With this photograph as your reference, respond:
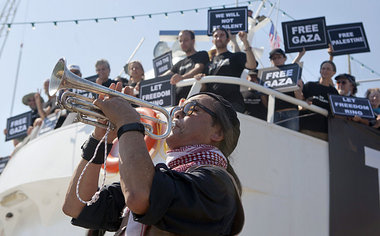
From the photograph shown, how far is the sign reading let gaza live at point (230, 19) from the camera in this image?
8.02 m

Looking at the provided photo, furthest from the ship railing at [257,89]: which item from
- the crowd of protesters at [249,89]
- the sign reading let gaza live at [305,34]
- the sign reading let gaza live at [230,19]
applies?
the sign reading let gaza live at [230,19]

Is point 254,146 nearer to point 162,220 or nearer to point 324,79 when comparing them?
point 324,79

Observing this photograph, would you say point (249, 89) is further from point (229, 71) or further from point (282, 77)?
point (229, 71)

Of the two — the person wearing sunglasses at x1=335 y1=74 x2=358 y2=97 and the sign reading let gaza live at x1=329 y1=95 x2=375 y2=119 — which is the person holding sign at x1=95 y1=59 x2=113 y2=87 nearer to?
the sign reading let gaza live at x1=329 y1=95 x2=375 y2=119

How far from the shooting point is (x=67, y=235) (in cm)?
663

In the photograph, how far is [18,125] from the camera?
940cm

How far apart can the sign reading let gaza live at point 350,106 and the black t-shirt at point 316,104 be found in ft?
0.67

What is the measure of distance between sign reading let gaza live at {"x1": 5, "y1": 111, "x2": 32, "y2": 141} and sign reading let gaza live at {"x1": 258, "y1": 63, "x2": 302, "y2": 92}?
4.77 meters

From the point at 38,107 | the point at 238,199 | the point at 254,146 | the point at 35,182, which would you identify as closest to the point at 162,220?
the point at 238,199

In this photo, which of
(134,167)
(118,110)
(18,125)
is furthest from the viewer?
(18,125)

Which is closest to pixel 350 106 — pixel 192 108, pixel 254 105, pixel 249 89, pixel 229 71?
pixel 254 105

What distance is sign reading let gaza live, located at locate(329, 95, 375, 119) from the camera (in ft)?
21.3

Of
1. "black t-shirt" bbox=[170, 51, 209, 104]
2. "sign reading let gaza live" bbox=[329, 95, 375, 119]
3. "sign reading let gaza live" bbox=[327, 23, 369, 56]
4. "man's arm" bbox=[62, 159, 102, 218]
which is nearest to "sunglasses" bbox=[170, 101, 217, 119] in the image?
"man's arm" bbox=[62, 159, 102, 218]

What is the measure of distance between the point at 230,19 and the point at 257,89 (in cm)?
→ 229
